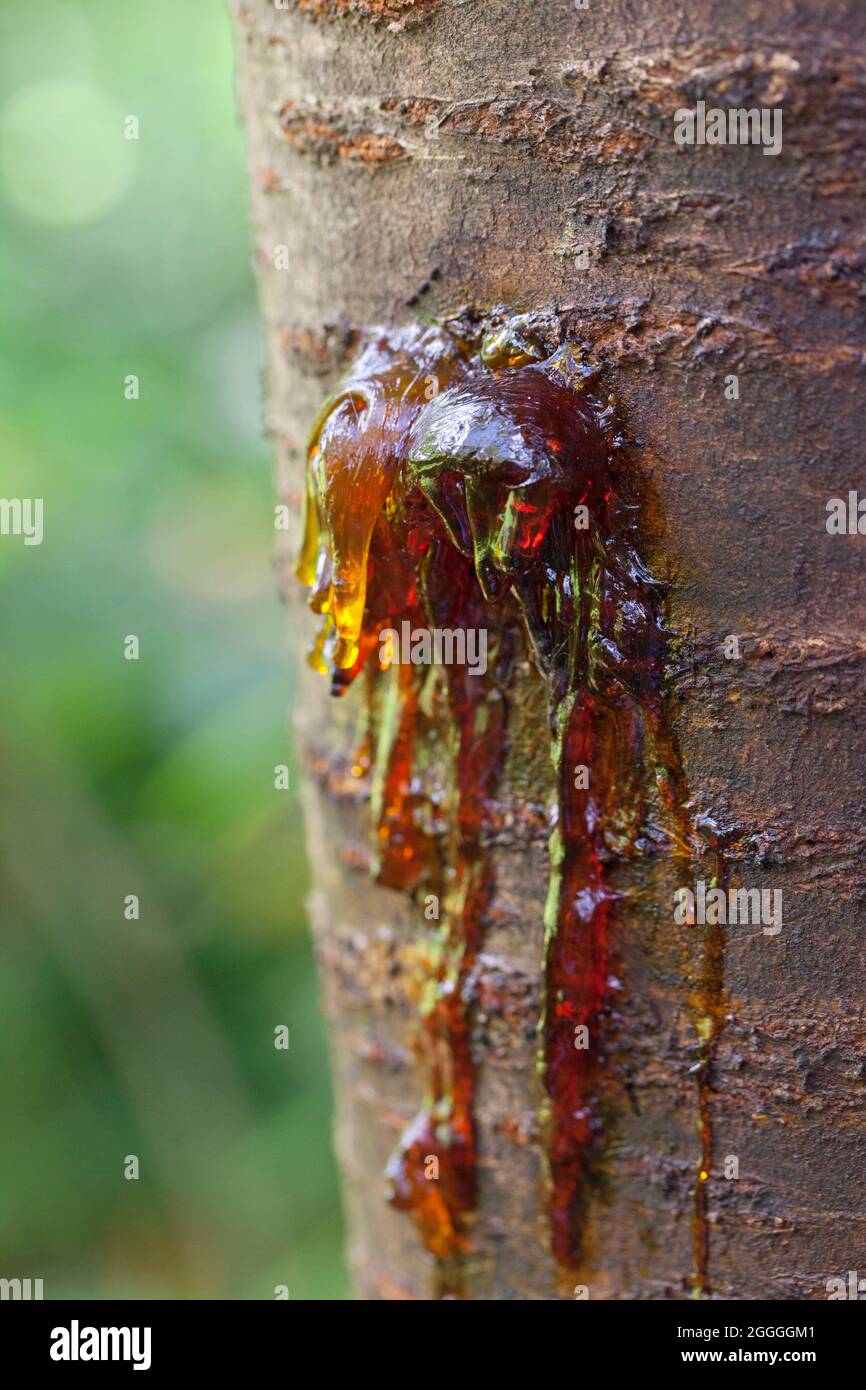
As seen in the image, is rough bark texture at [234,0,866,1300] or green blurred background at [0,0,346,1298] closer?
rough bark texture at [234,0,866,1300]

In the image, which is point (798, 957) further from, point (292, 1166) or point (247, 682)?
point (292, 1166)

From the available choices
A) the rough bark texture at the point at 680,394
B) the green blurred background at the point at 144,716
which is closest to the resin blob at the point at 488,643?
the rough bark texture at the point at 680,394

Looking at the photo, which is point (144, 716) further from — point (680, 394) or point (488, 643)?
point (680, 394)

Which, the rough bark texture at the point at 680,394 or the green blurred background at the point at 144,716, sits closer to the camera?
the rough bark texture at the point at 680,394

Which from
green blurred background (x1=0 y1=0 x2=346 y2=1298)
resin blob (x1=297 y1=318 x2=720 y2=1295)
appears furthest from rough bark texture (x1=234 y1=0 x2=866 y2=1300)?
green blurred background (x1=0 y1=0 x2=346 y2=1298)

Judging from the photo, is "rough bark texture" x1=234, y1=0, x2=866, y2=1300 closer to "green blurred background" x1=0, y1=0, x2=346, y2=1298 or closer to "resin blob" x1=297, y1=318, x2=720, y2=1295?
"resin blob" x1=297, y1=318, x2=720, y2=1295

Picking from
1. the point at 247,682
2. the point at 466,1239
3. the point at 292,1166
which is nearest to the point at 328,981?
the point at 466,1239

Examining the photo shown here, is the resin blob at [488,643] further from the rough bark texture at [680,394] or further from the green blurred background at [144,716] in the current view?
the green blurred background at [144,716]

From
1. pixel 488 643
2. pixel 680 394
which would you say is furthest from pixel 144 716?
pixel 680 394
